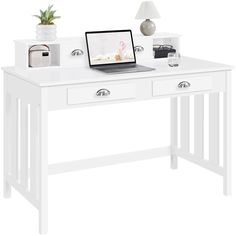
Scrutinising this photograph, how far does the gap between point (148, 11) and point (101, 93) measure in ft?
3.47

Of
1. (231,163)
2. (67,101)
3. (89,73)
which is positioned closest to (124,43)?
(89,73)

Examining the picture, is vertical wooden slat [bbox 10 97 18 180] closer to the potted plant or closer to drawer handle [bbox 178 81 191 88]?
the potted plant

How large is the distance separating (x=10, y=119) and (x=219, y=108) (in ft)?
5.29

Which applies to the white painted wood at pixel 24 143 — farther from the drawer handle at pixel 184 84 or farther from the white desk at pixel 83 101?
the drawer handle at pixel 184 84

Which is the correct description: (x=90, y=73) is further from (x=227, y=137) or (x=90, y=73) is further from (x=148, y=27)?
(x=227, y=137)

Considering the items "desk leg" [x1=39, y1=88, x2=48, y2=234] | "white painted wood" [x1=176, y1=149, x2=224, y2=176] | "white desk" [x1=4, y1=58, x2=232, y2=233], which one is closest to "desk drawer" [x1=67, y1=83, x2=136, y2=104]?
"white desk" [x1=4, y1=58, x2=232, y2=233]

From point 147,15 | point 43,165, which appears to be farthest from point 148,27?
point 43,165

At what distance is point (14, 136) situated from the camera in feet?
16.2

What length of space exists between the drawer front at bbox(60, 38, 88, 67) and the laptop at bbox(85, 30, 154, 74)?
2.6 inches

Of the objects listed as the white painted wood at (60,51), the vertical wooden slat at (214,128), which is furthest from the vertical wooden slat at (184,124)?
the white painted wood at (60,51)

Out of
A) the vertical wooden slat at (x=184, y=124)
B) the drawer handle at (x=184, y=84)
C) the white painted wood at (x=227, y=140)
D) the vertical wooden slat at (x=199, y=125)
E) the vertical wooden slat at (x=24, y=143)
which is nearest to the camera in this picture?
the vertical wooden slat at (x=24, y=143)

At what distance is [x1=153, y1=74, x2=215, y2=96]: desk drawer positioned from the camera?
479 centimetres

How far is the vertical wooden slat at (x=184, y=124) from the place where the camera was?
5.70m

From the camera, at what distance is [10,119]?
497 cm
